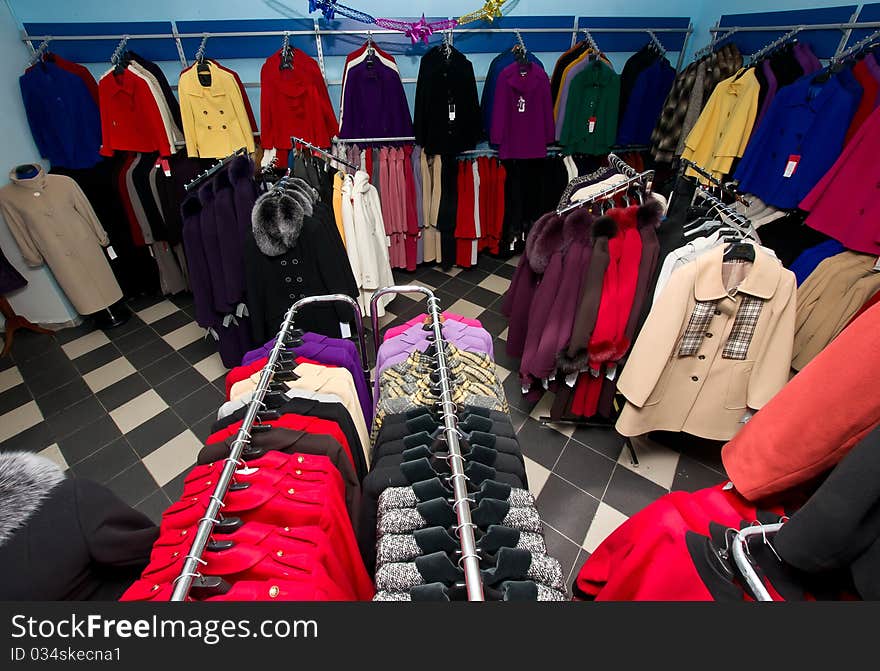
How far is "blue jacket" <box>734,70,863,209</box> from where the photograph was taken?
8.16ft

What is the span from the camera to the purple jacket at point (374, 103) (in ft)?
12.2

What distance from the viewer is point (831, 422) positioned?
0.83 meters

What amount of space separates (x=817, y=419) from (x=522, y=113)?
390cm

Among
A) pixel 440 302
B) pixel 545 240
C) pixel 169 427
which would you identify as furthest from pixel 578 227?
pixel 169 427

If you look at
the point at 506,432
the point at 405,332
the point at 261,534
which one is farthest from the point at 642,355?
the point at 261,534

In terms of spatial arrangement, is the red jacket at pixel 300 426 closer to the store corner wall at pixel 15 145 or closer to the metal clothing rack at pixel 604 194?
the metal clothing rack at pixel 604 194

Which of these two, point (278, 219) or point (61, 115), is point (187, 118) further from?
point (278, 219)

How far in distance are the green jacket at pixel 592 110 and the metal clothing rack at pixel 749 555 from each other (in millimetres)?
4248

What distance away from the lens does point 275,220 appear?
2248 mm

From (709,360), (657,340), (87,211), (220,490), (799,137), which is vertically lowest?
(709,360)

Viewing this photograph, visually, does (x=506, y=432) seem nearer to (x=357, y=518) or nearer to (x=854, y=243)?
(x=357, y=518)

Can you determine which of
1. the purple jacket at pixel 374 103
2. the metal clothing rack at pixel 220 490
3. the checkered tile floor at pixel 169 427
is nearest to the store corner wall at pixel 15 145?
the checkered tile floor at pixel 169 427

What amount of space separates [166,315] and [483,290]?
11.2 feet

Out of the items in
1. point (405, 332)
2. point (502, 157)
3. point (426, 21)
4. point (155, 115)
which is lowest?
point (405, 332)
